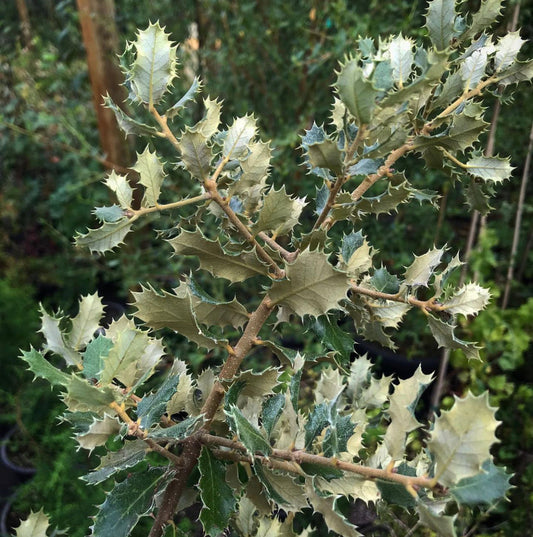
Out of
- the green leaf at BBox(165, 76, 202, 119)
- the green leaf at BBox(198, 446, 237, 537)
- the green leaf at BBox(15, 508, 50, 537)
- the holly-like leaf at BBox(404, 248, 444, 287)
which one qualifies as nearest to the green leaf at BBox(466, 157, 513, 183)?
the holly-like leaf at BBox(404, 248, 444, 287)

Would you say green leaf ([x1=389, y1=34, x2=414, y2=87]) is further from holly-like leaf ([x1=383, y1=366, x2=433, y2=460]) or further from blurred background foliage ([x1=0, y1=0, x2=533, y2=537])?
blurred background foliage ([x1=0, y1=0, x2=533, y2=537])

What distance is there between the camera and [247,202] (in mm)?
625

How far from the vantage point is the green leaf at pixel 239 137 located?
1.87ft

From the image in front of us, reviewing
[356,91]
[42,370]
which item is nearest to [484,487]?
[356,91]

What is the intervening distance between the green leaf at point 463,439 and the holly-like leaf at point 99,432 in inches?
11.7

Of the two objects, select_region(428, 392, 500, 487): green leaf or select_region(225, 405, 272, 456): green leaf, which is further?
select_region(225, 405, 272, 456): green leaf

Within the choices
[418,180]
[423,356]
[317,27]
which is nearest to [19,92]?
[317,27]

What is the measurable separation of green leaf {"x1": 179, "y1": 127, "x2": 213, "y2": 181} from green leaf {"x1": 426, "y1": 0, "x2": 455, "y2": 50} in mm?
264

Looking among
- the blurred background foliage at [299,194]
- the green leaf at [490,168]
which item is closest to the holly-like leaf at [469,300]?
the green leaf at [490,168]

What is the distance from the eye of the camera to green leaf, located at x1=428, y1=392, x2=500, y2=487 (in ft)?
1.29

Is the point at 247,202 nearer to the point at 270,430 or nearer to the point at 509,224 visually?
the point at 270,430

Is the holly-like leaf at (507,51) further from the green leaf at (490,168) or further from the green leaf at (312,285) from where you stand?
the green leaf at (312,285)

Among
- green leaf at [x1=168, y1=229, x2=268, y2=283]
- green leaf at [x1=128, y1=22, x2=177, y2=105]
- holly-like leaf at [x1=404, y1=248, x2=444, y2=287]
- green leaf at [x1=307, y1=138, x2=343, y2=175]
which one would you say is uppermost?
green leaf at [x1=128, y1=22, x2=177, y2=105]

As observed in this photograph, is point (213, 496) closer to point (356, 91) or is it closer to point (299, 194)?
point (356, 91)
